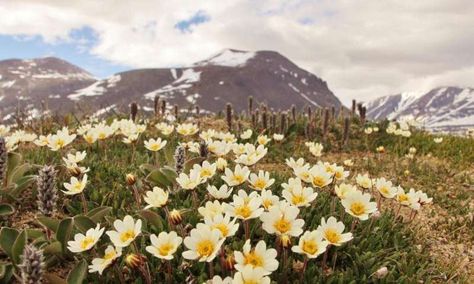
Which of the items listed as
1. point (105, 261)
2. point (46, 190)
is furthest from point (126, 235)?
point (46, 190)

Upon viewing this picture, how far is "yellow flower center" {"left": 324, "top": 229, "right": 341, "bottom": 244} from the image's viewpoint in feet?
11.1

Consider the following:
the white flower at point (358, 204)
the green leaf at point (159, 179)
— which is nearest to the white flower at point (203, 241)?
the white flower at point (358, 204)

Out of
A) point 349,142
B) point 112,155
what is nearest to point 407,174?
point 349,142

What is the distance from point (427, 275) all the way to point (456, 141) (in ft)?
24.3

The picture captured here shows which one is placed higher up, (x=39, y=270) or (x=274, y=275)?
(x=39, y=270)

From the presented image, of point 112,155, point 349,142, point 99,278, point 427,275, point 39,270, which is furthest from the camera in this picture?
point 349,142

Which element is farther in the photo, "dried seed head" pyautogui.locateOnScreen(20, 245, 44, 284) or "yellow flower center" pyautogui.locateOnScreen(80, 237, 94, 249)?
"yellow flower center" pyautogui.locateOnScreen(80, 237, 94, 249)

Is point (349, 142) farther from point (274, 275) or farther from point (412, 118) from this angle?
point (274, 275)

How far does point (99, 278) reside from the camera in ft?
11.4

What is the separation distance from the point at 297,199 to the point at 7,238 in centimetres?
226

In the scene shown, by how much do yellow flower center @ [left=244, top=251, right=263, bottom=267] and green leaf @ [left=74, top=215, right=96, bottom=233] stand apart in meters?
1.48

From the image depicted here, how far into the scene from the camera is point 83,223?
377cm

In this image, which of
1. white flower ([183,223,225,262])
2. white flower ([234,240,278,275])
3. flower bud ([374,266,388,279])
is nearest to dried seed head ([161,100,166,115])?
flower bud ([374,266,388,279])

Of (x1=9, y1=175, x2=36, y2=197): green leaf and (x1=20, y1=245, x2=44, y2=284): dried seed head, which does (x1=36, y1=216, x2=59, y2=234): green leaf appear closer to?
(x1=9, y1=175, x2=36, y2=197): green leaf
